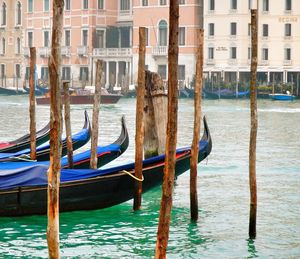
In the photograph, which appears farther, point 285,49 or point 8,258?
point 285,49

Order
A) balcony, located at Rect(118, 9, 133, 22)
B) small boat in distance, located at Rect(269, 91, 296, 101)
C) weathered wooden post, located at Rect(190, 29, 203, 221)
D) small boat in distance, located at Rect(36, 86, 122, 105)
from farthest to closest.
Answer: balcony, located at Rect(118, 9, 133, 22), small boat in distance, located at Rect(269, 91, 296, 101), small boat in distance, located at Rect(36, 86, 122, 105), weathered wooden post, located at Rect(190, 29, 203, 221)

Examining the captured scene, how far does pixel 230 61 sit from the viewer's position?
112 feet

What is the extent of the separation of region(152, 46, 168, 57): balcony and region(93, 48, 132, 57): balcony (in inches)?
58.9

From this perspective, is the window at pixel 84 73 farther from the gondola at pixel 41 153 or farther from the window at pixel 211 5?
the gondola at pixel 41 153

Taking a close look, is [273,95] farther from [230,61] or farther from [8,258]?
[8,258]

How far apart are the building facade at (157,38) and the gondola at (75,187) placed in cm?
2554

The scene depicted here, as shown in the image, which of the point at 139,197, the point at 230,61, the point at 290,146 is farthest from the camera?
the point at 230,61

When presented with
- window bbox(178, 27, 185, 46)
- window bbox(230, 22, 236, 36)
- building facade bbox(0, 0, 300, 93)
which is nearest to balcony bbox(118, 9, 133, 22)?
building facade bbox(0, 0, 300, 93)

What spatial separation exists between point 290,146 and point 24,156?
6998 millimetres

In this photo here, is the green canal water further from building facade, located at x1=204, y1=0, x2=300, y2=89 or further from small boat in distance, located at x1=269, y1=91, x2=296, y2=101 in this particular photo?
building facade, located at x1=204, y1=0, x2=300, y2=89

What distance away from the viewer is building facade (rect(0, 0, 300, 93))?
3362 centimetres

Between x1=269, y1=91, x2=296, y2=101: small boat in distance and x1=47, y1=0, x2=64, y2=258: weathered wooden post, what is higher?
x1=47, y1=0, x2=64, y2=258: weathered wooden post

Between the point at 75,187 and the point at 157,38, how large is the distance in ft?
91.7

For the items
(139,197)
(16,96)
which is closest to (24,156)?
(139,197)
